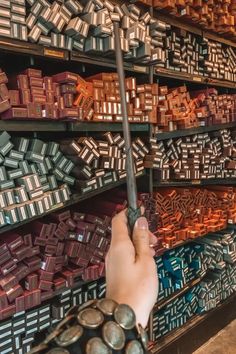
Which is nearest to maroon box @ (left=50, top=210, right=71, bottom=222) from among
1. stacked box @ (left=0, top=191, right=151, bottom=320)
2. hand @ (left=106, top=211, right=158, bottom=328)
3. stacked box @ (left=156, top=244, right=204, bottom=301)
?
stacked box @ (left=0, top=191, right=151, bottom=320)

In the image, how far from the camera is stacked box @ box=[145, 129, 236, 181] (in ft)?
6.38

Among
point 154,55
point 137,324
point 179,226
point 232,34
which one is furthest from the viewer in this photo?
point 232,34

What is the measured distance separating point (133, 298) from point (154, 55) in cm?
152

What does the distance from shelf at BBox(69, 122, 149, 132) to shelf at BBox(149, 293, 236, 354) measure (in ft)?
4.50

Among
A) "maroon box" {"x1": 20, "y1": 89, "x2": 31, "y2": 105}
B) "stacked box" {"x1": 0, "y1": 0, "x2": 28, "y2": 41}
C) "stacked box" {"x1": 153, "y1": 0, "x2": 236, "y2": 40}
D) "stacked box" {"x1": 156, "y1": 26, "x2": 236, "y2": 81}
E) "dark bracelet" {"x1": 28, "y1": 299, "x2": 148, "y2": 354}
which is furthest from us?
"stacked box" {"x1": 156, "y1": 26, "x2": 236, "y2": 81}

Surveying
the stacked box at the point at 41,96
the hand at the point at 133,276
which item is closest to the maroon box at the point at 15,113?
the stacked box at the point at 41,96

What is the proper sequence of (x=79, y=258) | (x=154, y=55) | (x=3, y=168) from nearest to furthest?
1. (x=3, y=168)
2. (x=79, y=258)
3. (x=154, y=55)

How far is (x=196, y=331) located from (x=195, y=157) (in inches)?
49.1

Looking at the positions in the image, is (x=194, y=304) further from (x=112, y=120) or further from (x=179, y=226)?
(x=112, y=120)

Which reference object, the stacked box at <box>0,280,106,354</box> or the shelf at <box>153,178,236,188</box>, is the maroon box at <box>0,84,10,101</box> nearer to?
the stacked box at <box>0,280,106,354</box>

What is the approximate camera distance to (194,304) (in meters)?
2.40

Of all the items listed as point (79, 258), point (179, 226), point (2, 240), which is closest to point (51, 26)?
point (2, 240)

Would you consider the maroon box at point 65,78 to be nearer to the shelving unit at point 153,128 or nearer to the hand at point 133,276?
the shelving unit at point 153,128

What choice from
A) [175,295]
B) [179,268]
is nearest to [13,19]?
[179,268]
